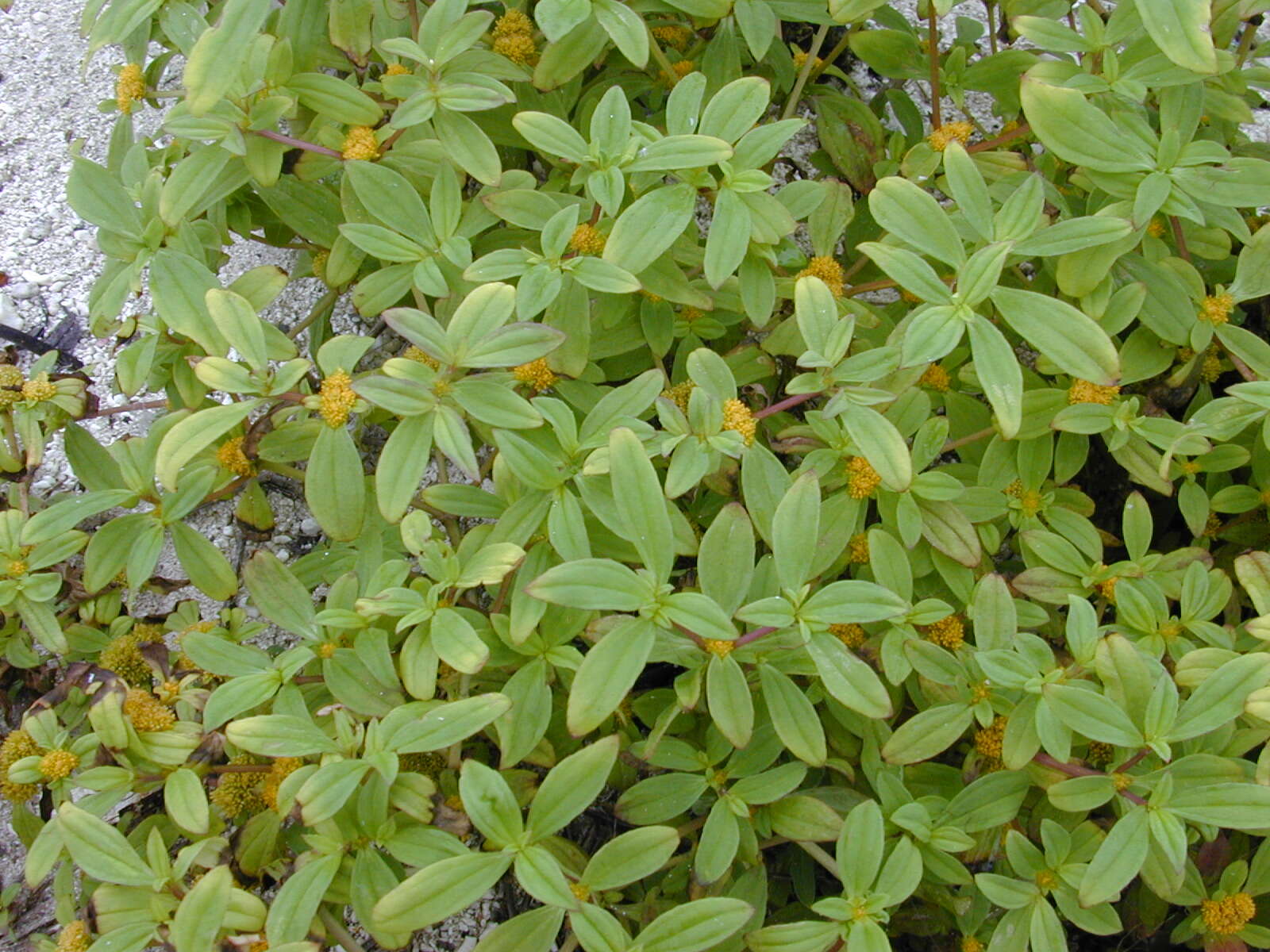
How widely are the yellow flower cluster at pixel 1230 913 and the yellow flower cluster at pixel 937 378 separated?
74 centimetres

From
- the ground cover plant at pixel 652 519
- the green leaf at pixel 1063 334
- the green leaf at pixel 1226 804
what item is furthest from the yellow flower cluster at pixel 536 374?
the green leaf at pixel 1226 804

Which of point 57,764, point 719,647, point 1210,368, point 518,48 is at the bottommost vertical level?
point 1210,368

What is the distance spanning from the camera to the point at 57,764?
127 cm

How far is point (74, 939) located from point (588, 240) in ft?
3.34

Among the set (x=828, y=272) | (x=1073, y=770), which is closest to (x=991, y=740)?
(x=1073, y=770)

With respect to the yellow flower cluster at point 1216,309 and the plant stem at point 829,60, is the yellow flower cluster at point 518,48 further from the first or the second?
the yellow flower cluster at point 1216,309

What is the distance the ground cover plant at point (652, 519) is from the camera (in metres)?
1.16

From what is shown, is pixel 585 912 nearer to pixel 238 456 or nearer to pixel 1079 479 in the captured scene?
pixel 238 456

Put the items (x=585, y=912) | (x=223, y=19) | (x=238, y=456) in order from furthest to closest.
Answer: (x=238, y=456) < (x=223, y=19) < (x=585, y=912)

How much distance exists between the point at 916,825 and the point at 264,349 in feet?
3.10

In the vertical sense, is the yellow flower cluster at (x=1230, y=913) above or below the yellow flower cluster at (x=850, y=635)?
below

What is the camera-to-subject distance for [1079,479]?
5.84ft

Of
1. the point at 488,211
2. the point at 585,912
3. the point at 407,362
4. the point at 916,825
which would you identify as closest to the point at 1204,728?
the point at 916,825

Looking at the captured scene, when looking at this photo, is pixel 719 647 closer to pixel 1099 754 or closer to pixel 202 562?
pixel 1099 754
